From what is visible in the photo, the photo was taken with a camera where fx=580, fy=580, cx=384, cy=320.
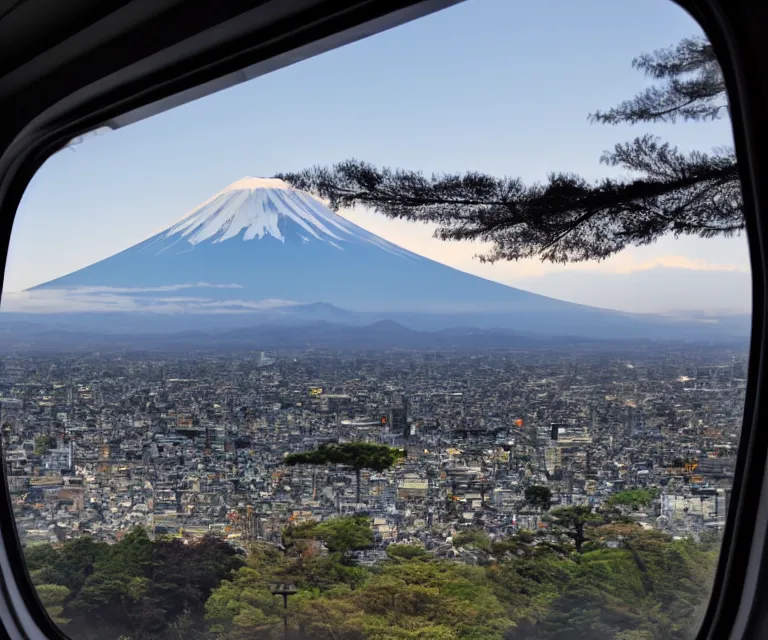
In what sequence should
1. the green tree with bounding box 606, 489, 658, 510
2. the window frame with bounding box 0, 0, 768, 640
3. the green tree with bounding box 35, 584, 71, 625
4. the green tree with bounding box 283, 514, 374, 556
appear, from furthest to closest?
the green tree with bounding box 35, 584, 71, 625, the green tree with bounding box 283, 514, 374, 556, the green tree with bounding box 606, 489, 658, 510, the window frame with bounding box 0, 0, 768, 640

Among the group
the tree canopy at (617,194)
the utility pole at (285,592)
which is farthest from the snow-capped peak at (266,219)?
the utility pole at (285,592)

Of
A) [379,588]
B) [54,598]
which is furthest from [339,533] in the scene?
[54,598]

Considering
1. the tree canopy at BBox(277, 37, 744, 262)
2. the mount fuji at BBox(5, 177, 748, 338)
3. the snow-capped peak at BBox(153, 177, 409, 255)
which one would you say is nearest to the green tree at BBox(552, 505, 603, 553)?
the mount fuji at BBox(5, 177, 748, 338)

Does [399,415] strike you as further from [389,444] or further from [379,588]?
[379,588]

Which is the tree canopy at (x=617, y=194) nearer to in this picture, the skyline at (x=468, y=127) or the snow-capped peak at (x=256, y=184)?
the skyline at (x=468, y=127)

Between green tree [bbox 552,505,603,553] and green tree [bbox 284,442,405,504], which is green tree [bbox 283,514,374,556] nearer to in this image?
green tree [bbox 284,442,405,504]
